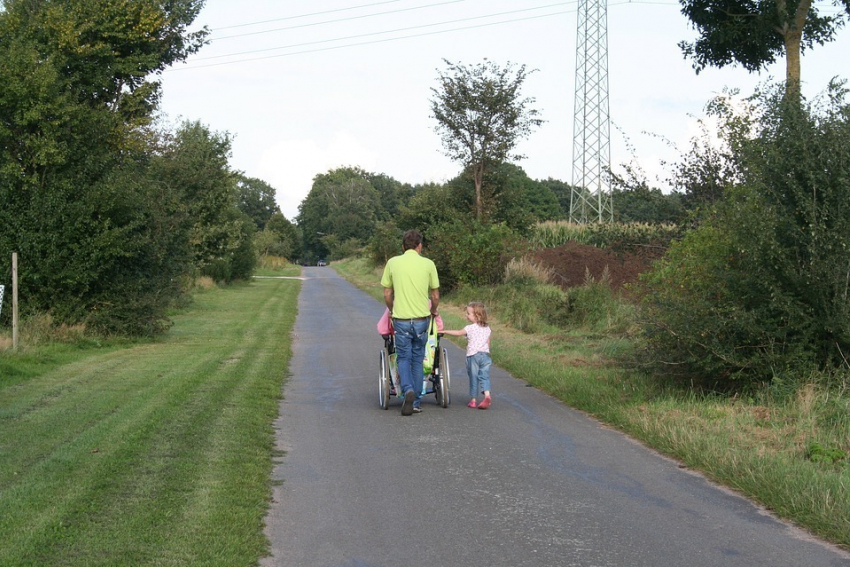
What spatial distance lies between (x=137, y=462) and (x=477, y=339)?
4.48 meters

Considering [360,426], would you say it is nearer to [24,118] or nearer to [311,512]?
[311,512]

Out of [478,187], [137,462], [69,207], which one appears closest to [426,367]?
[137,462]

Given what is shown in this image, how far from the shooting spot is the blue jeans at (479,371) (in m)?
10.1

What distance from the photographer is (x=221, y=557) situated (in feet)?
15.7

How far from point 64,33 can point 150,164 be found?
777cm

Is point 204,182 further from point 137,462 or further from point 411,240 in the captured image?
point 137,462

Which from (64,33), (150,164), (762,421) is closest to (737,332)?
(762,421)

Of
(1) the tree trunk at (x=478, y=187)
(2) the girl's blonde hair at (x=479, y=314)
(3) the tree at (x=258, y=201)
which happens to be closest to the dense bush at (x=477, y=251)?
(1) the tree trunk at (x=478, y=187)

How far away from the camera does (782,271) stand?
351 inches

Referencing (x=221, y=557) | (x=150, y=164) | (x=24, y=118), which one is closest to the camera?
(x=221, y=557)

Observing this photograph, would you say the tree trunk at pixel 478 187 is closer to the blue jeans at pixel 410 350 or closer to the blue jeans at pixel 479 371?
the blue jeans at pixel 479 371

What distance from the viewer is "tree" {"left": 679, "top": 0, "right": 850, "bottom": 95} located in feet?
41.8

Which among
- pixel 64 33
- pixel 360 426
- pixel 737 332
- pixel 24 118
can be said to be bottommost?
pixel 360 426

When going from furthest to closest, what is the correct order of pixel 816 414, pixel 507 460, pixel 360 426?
pixel 360 426 < pixel 816 414 < pixel 507 460
